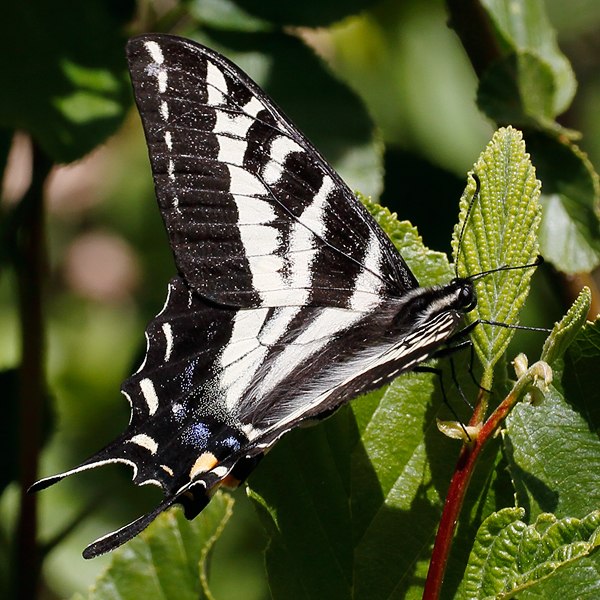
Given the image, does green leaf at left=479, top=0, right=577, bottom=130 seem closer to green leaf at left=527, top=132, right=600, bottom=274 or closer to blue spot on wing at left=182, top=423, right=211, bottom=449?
green leaf at left=527, top=132, right=600, bottom=274

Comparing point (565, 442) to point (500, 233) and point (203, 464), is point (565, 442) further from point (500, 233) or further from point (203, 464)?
point (203, 464)

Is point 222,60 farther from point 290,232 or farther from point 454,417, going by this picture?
point 454,417

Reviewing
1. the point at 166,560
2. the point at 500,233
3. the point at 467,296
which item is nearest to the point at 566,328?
the point at 500,233

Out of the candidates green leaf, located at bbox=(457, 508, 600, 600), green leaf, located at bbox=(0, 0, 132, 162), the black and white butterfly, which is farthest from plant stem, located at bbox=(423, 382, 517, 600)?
green leaf, located at bbox=(0, 0, 132, 162)

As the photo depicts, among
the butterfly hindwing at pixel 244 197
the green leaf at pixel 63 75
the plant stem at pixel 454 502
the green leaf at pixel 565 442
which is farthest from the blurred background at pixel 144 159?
the plant stem at pixel 454 502

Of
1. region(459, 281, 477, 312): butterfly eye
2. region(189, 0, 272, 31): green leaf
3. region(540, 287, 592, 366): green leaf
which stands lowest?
region(459, 281, 477, 312): butterfly eye

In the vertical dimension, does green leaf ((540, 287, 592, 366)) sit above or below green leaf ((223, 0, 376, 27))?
below

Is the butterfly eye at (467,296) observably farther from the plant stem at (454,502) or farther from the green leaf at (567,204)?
the plant stem at (454,502)
